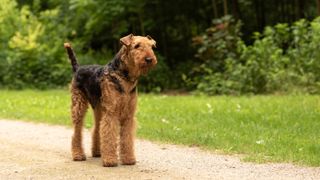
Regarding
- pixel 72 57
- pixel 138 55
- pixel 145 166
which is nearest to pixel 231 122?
pixel 145 166

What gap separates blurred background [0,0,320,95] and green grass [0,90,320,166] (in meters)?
2.70

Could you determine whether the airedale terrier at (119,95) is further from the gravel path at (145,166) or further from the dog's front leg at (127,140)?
the gravel path at (145,166)

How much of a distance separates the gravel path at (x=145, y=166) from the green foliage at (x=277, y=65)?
8.09 meters

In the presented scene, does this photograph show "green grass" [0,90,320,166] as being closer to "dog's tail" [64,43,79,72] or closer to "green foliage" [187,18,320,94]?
"green foliage" [187,18,320,94]

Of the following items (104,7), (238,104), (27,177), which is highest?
(104,7)

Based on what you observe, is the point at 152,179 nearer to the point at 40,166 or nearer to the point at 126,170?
the point at 126,170

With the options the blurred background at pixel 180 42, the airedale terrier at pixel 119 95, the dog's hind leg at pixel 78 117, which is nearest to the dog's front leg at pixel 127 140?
the airedale terrier at pixel 119 95

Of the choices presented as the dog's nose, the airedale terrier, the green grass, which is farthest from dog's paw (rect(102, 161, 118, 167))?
the green grass

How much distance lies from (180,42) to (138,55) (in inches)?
841

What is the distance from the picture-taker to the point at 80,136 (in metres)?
8.46

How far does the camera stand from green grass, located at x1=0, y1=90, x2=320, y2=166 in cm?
909

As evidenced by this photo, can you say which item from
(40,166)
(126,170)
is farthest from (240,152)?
(40,166)

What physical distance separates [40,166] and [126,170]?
47.2 inches

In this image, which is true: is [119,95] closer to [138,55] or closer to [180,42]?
[138,55]
